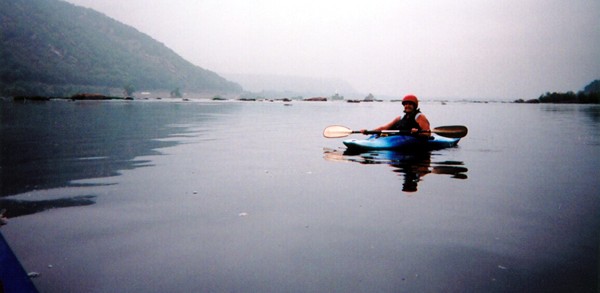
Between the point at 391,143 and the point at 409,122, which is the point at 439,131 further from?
the point at 391,143

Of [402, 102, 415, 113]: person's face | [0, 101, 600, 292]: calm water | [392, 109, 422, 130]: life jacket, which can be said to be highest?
[402, 102, 415, 113]: person's face

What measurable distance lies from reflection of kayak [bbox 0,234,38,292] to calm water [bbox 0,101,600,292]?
104 cm

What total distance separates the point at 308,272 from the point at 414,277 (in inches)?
40.5

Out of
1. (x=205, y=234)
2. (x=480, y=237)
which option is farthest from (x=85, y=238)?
(x=480, y=237)

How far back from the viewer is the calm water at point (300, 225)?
→ 152 inches

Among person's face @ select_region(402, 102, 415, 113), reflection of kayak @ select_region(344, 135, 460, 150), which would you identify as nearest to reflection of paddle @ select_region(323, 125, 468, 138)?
reflection of kayak @ select_region(344, 135, 460, 150)

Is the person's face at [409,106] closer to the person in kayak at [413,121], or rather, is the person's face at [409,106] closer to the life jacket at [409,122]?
the person in kayak at [413,121]

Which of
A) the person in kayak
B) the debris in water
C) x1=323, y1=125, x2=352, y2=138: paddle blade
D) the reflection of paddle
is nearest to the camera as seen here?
the debris in water

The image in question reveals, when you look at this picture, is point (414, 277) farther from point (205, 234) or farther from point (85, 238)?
point (85, 238)

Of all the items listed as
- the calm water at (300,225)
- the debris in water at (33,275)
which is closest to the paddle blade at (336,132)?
the calm water at (300,225)

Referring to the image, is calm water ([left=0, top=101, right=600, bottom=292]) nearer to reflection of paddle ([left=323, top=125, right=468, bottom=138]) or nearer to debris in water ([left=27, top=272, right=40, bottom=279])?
debris in water ([left=27, top=272, right=40, bottom=279])

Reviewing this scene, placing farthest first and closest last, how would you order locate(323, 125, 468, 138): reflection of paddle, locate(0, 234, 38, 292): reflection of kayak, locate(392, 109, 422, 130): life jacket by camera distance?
locate(323, 125, 468, 138): reflection of paddle → locate(392, 109, 422, 130): life jacket → locate(0, 234, 38, 292): reflection of kayak

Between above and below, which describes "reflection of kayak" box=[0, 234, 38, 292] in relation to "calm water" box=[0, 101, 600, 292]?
above

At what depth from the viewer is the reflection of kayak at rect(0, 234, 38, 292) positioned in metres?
2.54
